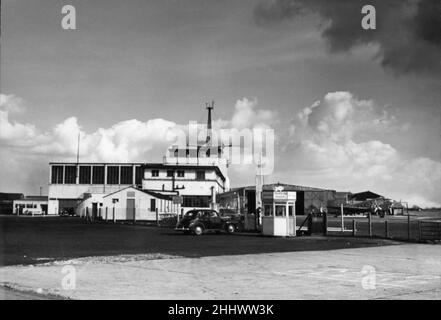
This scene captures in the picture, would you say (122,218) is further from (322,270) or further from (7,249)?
(322,270)

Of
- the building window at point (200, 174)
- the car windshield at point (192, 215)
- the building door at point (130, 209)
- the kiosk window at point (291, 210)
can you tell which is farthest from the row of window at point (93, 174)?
the kiosk window at point (291, 210)

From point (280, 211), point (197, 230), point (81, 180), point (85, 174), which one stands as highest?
point (85, 174)

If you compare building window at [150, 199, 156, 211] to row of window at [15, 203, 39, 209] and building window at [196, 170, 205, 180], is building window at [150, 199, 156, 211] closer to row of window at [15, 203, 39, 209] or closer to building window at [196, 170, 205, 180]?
building window at [196, 170, 205, 180]

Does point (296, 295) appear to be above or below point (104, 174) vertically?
below

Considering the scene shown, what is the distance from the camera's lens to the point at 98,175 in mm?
104562

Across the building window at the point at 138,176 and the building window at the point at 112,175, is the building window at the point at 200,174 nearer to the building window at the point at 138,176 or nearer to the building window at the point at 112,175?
the building window at the point at 138,176

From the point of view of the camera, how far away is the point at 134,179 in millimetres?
105250

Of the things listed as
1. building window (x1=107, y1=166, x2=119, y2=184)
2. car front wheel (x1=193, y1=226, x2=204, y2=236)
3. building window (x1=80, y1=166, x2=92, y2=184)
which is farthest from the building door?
building window (x1=80, y1=166, x2=92, y2=184)

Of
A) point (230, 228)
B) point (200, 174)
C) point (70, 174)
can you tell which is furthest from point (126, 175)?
point (230, 228)

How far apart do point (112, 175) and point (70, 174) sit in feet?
25.2

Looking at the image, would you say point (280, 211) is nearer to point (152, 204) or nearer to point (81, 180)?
point (152, 204)

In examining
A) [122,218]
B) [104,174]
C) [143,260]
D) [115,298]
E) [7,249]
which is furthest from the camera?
[104,174]
